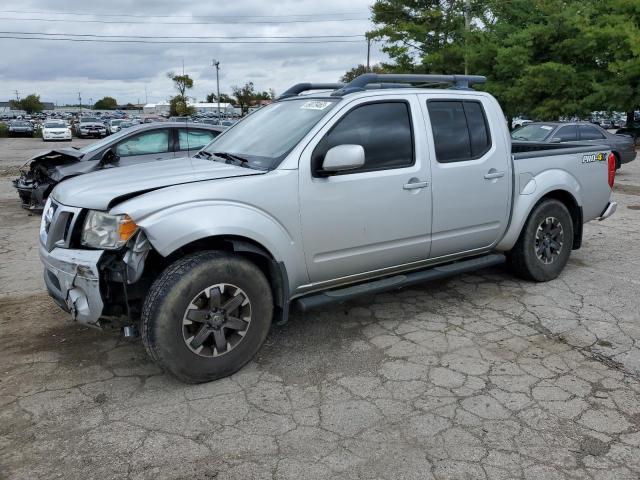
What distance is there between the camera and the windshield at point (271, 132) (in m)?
3.82

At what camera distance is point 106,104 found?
146500 millimetres

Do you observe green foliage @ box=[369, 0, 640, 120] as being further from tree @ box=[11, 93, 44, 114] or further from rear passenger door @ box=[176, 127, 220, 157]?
tree @ box=[11, 93, 44, 114]

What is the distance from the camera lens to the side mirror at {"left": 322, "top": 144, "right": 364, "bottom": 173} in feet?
11.6

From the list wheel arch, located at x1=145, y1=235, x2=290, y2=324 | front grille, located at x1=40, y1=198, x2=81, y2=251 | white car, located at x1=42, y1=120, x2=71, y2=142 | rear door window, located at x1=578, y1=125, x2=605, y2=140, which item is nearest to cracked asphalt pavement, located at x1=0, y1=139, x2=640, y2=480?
wheel arch, located at x1=145, y1=235, x2=290, y2=324

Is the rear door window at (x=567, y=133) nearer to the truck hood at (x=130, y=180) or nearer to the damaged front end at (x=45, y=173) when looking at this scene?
the damaged front end at (x=45, y=173)

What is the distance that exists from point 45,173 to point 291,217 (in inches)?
272

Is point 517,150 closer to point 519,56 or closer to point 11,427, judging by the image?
point 11,427

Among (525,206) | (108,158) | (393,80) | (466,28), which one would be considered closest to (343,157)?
(393,80)

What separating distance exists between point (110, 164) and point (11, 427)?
6240 mm

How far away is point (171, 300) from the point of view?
3168 mm

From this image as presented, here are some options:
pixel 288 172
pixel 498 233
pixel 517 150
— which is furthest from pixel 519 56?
pixel 288 172

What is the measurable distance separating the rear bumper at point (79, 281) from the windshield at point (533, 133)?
38.8 feet

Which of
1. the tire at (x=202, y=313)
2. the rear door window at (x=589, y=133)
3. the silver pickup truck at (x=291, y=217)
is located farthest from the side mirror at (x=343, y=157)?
the rear door window at (x=589, y=133)

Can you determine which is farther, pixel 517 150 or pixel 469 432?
pixel 517 150
